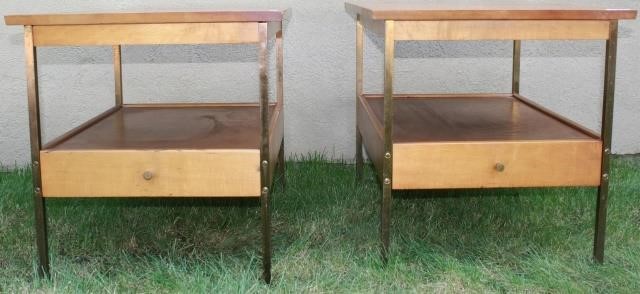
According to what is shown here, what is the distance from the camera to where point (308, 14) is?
11.9 feet

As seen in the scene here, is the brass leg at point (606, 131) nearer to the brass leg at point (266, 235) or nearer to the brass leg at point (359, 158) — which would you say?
the brass leg at point (266, 235)

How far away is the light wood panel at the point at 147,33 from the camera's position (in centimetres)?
201

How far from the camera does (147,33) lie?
203 cm

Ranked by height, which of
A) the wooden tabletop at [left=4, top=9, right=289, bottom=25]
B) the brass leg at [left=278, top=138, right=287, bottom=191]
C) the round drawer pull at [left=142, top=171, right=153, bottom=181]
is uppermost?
the wooden tabletop at [left=4, top=9, right=289, bottom=25]

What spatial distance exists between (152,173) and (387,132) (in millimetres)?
679

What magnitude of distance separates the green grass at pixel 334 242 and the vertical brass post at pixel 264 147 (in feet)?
0.26

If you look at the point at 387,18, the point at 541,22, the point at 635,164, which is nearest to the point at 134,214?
the point at 387,18

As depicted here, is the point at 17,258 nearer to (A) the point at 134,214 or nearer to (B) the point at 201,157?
(A) the point at 134,214

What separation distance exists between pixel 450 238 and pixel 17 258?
1.42 m

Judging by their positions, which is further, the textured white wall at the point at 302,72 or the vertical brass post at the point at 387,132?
the textured white wall at the point at 302,72

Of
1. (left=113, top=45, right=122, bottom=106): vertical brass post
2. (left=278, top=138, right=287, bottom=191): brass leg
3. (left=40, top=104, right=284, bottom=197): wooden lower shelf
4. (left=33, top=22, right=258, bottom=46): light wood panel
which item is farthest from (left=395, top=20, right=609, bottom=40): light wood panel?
(left=113, top=45, right=122, bottom=106): vertical brass post

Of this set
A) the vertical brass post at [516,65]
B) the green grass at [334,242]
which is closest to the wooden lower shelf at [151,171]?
the green grass at [334,242]

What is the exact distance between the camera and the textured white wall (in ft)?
12.0

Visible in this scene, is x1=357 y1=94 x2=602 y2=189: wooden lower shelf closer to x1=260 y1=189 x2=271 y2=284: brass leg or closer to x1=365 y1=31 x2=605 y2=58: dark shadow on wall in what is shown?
x1=260 y1=189 x2=271 y2=284: brass leg
